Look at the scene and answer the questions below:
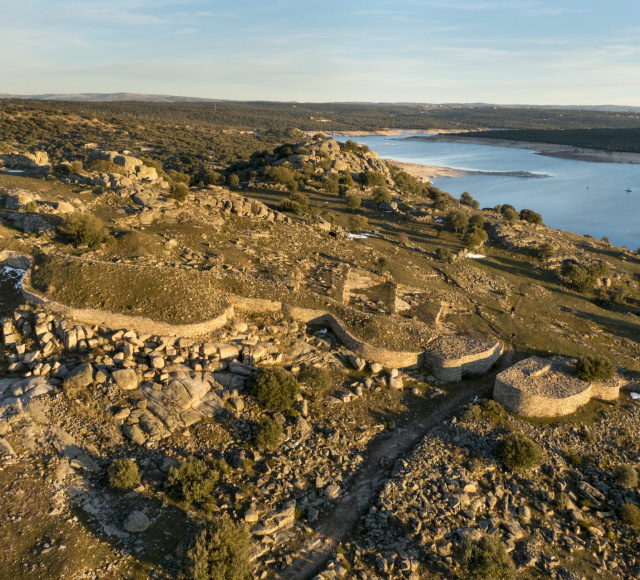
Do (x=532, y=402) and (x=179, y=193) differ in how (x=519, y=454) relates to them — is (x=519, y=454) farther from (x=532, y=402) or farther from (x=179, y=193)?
(x=179, y=193)

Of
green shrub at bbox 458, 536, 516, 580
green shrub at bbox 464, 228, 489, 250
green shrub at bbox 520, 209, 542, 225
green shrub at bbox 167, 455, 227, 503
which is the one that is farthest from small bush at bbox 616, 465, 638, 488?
green shrub at bbox 520, 209, 542, 225

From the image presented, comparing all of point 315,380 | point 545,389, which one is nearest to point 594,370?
point 545,389

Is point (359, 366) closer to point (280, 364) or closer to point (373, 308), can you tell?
point (280, 364)

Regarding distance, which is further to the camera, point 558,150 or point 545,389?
point 558,150

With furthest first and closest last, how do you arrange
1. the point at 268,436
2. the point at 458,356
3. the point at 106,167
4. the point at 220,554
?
1. the point at 106,167
2. the point at 458,356
3. the point at 268,436
4. the point at 220,554

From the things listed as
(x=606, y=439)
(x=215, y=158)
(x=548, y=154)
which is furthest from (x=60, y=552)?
(x=548, y=154)

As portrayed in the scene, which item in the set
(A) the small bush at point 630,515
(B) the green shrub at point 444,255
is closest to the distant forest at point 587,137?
(B) the green shrub at point 444,255

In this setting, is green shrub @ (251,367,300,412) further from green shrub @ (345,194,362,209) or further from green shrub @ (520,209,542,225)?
green shrub @ (520,209,542,225)
